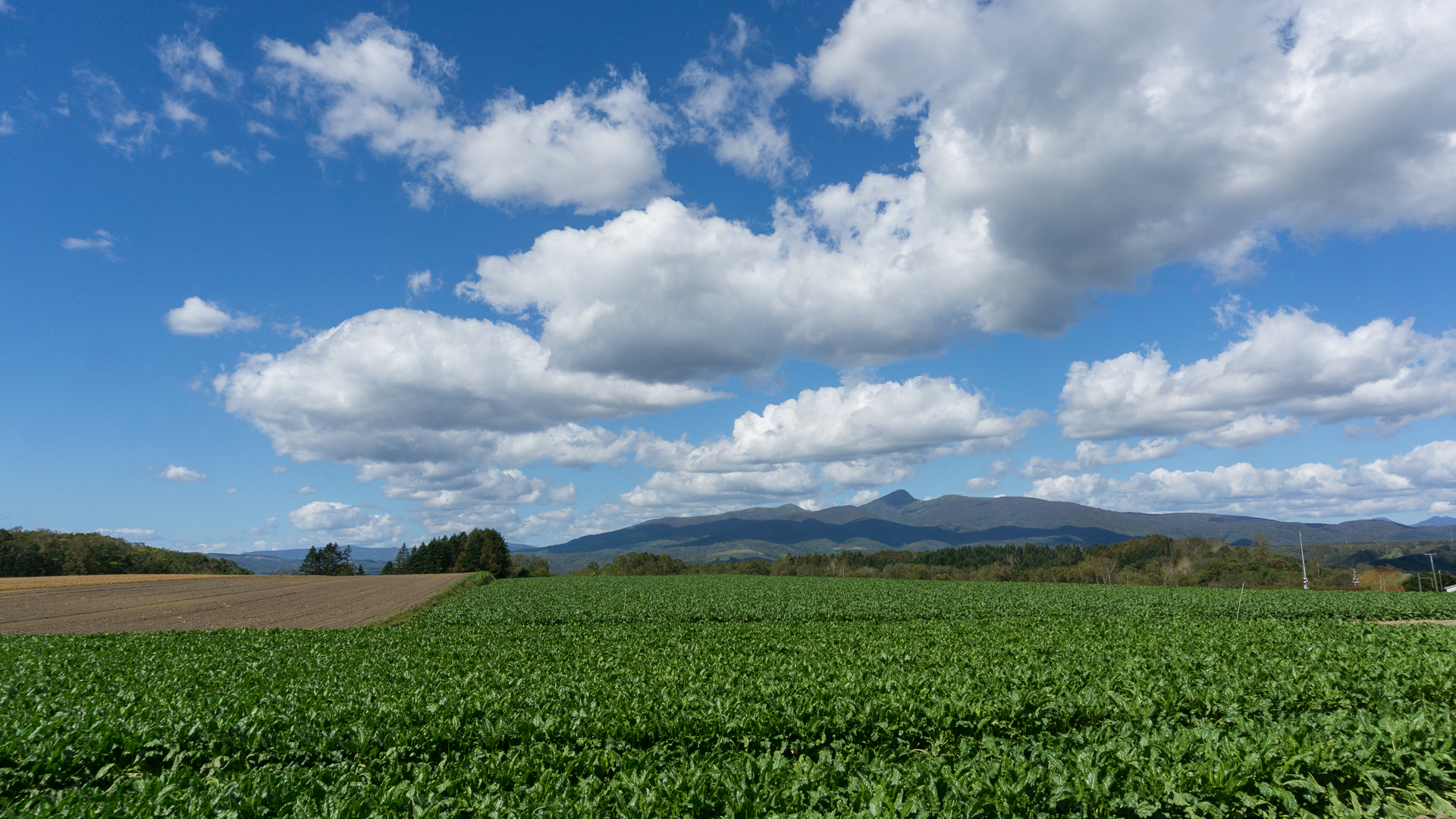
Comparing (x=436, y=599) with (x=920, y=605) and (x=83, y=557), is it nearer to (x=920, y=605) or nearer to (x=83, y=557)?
(x=920, y=605)

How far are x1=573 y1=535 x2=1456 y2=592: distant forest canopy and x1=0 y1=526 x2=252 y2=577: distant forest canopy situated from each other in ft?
213

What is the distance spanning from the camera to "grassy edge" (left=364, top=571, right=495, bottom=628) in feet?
121

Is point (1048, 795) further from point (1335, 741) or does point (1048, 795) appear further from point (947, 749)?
point (1335, 741)

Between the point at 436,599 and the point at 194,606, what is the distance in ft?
56.2

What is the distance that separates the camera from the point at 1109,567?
392 feet

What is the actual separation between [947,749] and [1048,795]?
11.0 feet

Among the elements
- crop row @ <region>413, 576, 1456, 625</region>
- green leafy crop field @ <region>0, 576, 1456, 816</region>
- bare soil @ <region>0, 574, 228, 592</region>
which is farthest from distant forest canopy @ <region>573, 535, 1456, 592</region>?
green leafy crop field @ <region>0, 576, 1456, 816</region>

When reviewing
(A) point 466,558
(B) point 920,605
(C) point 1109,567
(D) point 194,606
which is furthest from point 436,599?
(C) point 1109,567

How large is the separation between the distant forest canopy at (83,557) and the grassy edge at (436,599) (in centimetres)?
5706

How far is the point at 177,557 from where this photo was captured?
10319 cm

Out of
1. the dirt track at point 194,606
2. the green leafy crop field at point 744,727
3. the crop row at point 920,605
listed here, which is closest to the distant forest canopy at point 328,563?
the dirt track at point 194,606

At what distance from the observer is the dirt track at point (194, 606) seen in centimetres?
3688

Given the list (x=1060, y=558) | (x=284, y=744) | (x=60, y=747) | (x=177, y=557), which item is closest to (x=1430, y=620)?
(x=284, y=744)

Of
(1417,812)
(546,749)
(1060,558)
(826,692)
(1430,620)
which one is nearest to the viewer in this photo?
(1417,812)
